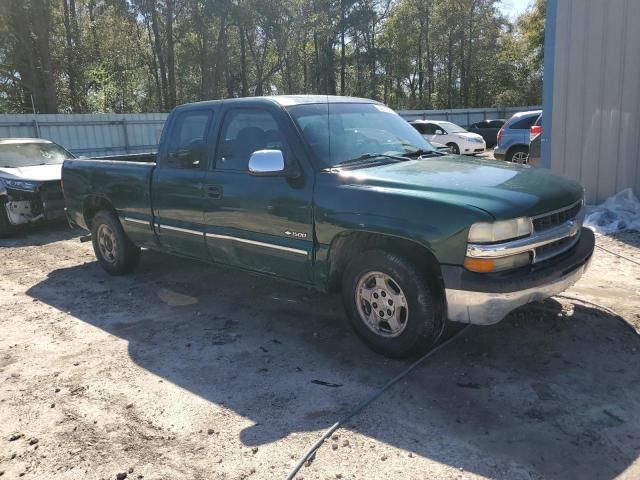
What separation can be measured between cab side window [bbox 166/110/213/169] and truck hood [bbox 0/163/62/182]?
4.48 m

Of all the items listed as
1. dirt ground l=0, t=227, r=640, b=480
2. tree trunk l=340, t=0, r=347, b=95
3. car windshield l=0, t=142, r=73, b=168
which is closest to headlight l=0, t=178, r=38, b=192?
car windshield l=0, t=142, r=73, b=168

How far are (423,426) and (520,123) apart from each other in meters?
12.1

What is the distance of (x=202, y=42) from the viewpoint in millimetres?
35562

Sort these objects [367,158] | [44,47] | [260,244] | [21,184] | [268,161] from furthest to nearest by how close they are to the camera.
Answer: [44,47] < [21,184] < [260,244] < [367,158] < [268,161]

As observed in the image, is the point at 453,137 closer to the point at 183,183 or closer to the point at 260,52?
the point at 183,183

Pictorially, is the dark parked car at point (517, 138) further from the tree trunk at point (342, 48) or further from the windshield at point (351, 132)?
the tree trunk at point (342, 48)

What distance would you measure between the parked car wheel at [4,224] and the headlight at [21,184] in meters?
0.31

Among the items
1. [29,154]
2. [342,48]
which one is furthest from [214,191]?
[342,48]

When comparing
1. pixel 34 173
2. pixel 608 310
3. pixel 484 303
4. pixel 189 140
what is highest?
pixel 189 140

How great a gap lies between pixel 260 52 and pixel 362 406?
42.2 meters

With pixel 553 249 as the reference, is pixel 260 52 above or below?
above

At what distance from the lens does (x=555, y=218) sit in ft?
12.4

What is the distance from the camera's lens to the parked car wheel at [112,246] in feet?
20.9

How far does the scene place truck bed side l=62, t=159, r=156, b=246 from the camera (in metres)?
5.79
